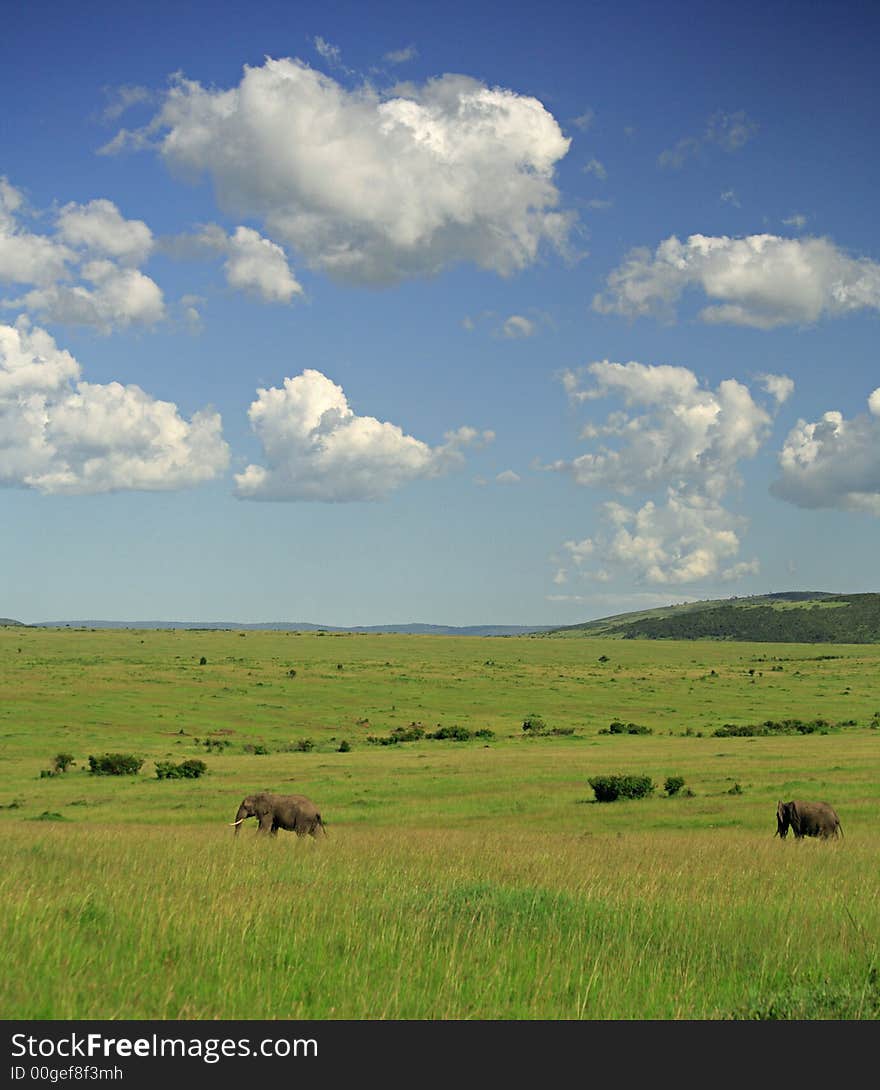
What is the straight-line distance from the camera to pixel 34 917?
8562mm

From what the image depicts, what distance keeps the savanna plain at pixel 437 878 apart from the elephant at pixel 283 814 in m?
0.80

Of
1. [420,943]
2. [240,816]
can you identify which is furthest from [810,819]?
[420,943]

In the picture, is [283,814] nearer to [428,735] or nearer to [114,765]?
[114,765]

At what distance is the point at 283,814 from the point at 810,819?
14687 mm

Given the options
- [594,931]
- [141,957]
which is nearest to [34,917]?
[141,957]

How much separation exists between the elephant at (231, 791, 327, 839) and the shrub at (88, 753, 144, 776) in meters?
24.6

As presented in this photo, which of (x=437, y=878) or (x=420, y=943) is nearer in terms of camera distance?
(x=420, y=943)

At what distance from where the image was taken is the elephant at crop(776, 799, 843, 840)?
26719 millimetres

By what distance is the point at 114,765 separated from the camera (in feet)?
164

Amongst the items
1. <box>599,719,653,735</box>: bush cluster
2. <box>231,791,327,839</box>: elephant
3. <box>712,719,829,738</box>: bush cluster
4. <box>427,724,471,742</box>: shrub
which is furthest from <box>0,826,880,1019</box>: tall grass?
<box>599,719,653,735</box>: bush cluster

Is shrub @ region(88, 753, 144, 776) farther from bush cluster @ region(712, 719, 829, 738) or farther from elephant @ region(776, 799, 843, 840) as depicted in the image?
bush cluster @ region(712, 719, 829, 738)

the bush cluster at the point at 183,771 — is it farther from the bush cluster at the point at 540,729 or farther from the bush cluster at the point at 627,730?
the bush cluster at the point at 627,730

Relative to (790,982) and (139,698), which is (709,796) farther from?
(139,698)

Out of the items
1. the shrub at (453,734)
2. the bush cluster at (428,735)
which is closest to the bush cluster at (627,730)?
the bush cluster at (428,735)
